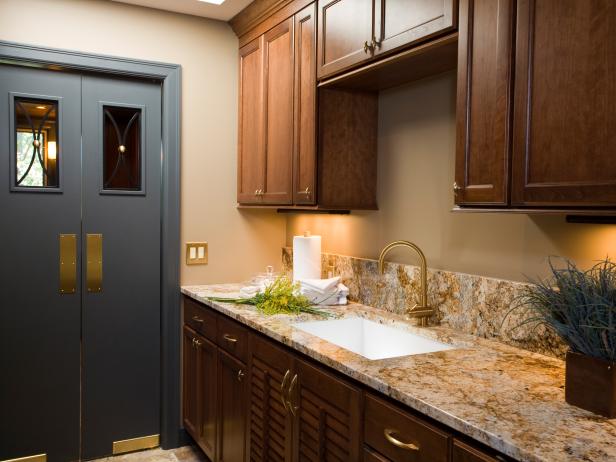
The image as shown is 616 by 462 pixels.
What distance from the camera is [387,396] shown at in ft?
4.98

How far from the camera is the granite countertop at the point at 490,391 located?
3.77ft

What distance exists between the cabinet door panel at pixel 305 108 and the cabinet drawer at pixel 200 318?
745mm

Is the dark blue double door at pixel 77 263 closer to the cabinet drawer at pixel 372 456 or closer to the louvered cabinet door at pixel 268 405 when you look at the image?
the louvered cabinet door at pixel 268 405

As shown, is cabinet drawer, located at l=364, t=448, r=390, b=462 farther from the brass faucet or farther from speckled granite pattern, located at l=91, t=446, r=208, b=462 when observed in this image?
speckled granite pattern, located at l=91, t=446, r=208, b=462

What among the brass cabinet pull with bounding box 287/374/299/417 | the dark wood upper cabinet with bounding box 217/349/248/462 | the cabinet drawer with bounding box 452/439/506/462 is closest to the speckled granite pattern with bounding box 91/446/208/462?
the dark wood upper cabinet with bounding box 217/349/248/462

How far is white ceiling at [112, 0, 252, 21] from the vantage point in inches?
120

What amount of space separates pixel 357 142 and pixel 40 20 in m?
1.75

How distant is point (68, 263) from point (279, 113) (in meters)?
1.39

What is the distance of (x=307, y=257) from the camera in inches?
113

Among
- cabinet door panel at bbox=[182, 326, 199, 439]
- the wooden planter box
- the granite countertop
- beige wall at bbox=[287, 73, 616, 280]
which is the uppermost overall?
beige wall at bbox=[287, 73, 616, 280]

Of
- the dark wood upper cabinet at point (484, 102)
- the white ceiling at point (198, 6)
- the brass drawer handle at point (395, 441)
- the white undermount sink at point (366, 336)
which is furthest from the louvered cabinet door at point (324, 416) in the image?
the white ceiling at point (198, 6)

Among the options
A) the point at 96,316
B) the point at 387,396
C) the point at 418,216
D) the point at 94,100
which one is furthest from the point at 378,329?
the point at 94,100

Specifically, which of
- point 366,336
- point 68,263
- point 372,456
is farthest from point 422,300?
point 68,263

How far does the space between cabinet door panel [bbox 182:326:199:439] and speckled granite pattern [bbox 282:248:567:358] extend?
3.16 feet
